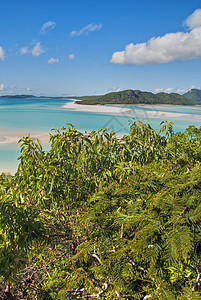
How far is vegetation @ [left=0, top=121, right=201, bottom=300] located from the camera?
5.17ft

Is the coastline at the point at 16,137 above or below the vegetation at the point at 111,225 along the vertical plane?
below

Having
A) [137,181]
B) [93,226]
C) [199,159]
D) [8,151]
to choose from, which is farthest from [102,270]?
[8,151]

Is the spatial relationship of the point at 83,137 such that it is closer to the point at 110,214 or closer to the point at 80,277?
the point at 110,214

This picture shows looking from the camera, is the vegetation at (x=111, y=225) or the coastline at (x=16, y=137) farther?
the coastline at (x=16, y=137)

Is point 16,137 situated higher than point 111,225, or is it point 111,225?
point 111,225

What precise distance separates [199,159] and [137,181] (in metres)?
2.29

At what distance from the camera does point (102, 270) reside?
171 cm

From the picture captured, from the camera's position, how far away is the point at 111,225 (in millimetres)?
1976

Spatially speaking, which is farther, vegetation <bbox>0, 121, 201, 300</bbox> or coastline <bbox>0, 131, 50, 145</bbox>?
coastline <bbox>0, 131, 50, 145</bbox>

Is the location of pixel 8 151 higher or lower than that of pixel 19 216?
lower

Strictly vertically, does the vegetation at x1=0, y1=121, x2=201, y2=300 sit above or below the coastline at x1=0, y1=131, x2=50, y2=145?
above

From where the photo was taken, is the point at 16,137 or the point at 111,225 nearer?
the point at 111,225

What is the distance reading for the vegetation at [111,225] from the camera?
1576mm

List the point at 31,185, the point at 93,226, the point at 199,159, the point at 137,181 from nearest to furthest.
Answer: the point at 93,226
the point at 137,181
the point at 31,185
the point at 199,159
